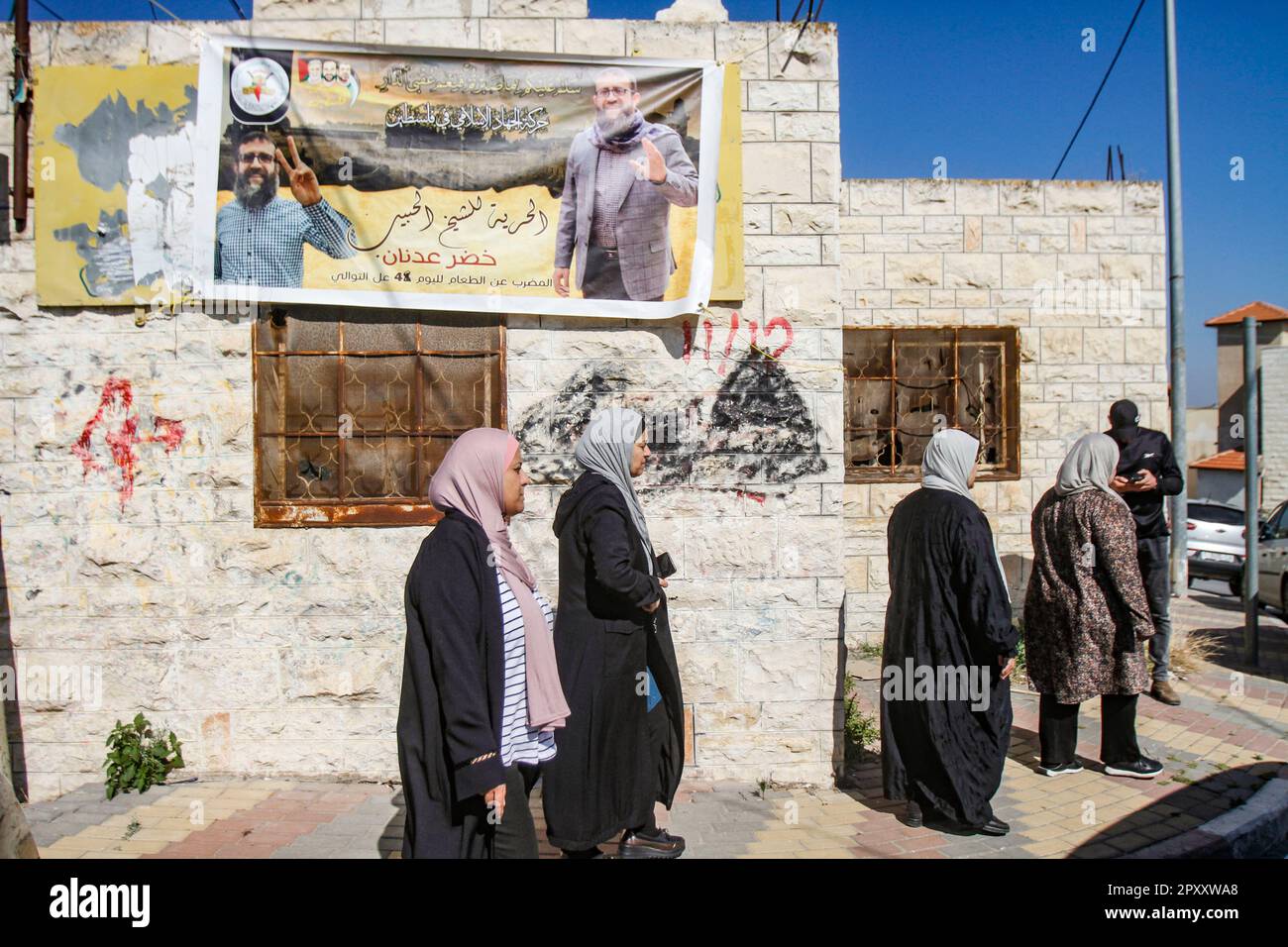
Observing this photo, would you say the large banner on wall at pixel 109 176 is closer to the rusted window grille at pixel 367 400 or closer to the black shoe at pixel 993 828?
the rusted window grille at pixel 367 400

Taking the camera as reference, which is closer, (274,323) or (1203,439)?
(274,323)

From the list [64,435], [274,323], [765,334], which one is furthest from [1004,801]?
[64,435]

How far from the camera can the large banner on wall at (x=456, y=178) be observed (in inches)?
179

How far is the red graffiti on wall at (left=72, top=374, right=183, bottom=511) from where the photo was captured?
15.1 feet

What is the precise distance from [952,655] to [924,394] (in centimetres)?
479

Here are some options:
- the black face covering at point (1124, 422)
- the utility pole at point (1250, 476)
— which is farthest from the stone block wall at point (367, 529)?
the utility pole at point (1250, 476)

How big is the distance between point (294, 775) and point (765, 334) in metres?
3.55

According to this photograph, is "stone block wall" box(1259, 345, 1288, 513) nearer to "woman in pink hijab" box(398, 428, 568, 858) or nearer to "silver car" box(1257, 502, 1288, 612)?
"silver car" box(1257, 502, 1288, 612)

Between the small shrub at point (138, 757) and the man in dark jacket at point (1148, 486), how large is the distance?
Answer: 19.4ft

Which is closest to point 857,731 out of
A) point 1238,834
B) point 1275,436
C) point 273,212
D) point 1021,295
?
point 1238,834

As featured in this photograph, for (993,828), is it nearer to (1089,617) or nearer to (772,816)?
(772,816)

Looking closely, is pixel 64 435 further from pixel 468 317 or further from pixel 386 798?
pixel 386 798

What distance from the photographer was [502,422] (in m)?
4.65

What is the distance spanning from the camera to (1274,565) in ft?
29.3
